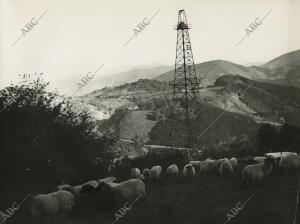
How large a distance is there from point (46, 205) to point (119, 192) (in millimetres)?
2961

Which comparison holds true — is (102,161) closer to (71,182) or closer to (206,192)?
(71,182)

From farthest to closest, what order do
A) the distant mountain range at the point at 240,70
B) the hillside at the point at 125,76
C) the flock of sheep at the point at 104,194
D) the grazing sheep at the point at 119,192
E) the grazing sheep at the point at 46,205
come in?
the distant mountain range at the point at 240,70 → the hillside at the point at 125,76 → the grazing sheep at the point at 119,192 → the flock of sheep at the point at 104,194 → the grazing sheep at the point at 46,205

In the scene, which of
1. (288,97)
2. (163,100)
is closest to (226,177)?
(163,100)

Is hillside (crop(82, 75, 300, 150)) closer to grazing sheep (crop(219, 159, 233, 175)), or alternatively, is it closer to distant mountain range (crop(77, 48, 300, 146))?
distant mountain range (crop(77, 48, 300, 146))

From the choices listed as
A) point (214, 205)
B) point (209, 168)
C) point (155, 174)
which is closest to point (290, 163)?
point (214, 205)

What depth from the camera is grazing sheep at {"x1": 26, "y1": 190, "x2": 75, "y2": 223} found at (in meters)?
17.0

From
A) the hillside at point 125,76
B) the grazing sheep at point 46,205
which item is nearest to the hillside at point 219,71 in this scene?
the hillside at point 125,76

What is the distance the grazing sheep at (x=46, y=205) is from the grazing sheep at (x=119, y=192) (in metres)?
1.68

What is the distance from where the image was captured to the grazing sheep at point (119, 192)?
17906 millimetres

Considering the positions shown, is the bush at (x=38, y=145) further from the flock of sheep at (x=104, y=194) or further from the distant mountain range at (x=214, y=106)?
the distant mountain range at (x=214, y=106)

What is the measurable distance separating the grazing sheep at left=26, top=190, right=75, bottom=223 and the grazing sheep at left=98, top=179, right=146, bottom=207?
1679mm

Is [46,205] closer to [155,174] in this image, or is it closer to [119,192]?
[119,192]

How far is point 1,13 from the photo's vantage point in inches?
733

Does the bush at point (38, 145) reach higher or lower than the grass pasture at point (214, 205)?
higher
